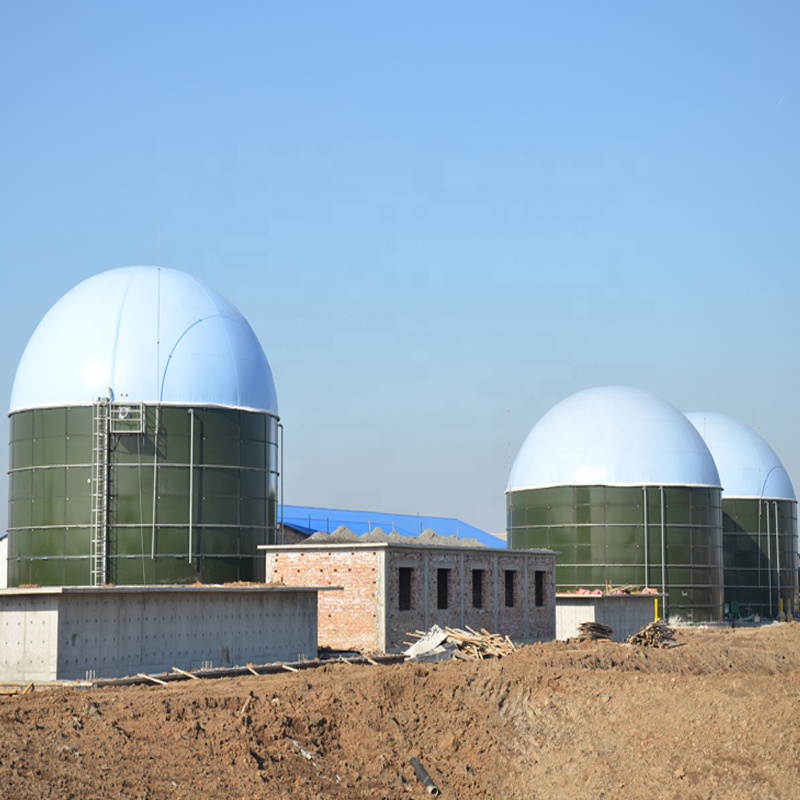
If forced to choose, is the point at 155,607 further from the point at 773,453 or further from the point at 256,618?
the point at 773,453

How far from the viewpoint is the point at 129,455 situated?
107 ft

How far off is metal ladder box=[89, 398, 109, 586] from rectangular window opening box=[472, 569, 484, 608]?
419 inches

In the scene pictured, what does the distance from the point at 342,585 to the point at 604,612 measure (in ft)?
43.9

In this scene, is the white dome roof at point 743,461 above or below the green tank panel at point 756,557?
above

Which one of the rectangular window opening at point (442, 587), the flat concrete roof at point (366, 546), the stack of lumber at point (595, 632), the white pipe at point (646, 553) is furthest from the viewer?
the white pipe at point (646, 553)

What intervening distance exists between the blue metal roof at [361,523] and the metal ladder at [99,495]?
627 inches

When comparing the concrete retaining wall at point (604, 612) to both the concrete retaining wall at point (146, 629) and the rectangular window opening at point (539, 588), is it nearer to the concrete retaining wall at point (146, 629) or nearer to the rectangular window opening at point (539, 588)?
the rectangular window opening at point (539, 588)

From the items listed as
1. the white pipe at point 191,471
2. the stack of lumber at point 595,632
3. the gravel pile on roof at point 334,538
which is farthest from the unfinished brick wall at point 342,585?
the stack of lumber at point 595,632

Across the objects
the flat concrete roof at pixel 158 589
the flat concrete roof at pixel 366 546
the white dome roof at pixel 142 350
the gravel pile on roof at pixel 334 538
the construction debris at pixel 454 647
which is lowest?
the construction debris at pixel 454 647

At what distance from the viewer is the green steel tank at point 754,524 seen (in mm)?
54875

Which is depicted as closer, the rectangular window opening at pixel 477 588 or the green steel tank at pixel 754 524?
the rectangular window opening at pixel 477 588

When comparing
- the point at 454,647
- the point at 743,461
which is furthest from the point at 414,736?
the point at 743,461

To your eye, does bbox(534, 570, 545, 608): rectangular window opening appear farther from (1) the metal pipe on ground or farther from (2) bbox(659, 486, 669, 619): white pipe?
(1) the metal pipe on ground

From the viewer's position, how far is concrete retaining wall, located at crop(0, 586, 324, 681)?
2478 cm
